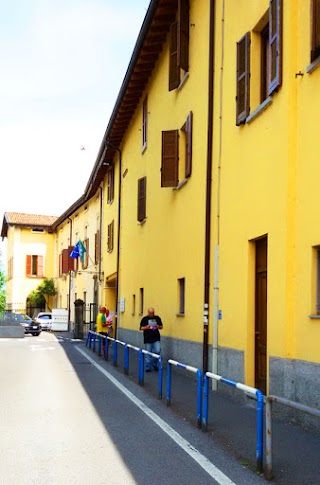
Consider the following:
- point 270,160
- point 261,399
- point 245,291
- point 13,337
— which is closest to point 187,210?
point 245,291

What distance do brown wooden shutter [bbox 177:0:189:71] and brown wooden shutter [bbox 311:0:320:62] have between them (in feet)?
25.1

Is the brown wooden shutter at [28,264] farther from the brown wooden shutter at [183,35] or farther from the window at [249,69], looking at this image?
the window at [249,69]

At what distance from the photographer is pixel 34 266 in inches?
2441

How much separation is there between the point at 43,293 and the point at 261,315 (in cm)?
4995

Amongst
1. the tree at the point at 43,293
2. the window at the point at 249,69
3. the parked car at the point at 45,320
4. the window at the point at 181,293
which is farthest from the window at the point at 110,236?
the tree at the point at 43,293

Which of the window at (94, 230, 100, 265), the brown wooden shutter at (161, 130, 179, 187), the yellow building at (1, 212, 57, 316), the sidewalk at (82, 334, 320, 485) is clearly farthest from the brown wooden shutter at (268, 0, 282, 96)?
the yellow building at (1, 212, 57, 316)

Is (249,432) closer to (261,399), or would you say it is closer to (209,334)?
(261,399)

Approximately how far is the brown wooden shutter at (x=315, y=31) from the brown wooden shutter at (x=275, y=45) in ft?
3.01

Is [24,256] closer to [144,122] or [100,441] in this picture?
[144,122]

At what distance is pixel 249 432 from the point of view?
8.51 metres

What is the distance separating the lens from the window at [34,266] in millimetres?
61781

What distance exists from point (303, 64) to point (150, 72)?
13392mm

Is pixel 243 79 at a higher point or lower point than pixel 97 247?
higher

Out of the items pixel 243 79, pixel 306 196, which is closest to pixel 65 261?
pixel 243 79
